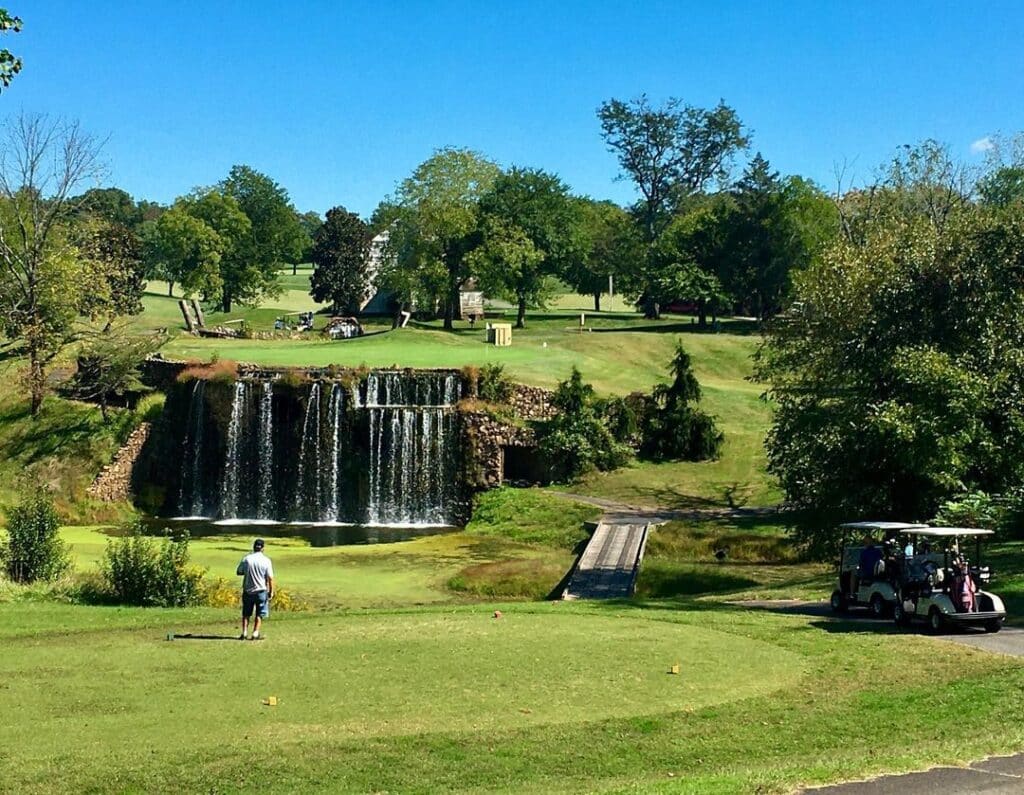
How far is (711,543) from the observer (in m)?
39.4

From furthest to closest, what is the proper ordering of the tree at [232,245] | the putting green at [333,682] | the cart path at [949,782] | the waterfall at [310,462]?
the tree at [232,245], the waterfall at [310,462], the putting green at [333,682], the cart path at [949,782]

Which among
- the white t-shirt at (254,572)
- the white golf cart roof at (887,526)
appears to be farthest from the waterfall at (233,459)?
the white t-shirt at (254,572)

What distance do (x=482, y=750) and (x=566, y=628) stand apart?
330 inches

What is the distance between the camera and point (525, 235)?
8650 centimetres

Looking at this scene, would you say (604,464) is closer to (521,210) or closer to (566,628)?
(566,628)

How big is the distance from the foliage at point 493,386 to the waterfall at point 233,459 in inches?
448

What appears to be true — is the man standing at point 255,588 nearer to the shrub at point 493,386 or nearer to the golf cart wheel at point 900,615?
the golf cart wheel at point 900,615

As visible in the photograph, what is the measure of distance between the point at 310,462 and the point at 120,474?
9.44 m

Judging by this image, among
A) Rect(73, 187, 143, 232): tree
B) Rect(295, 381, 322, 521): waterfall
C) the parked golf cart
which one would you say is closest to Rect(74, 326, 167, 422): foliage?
Rect(295, 381, 322, 521): waterfall

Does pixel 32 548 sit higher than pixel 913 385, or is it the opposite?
pixel 913 385

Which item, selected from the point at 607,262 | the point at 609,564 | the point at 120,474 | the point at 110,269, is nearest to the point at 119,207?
the point at 607,262

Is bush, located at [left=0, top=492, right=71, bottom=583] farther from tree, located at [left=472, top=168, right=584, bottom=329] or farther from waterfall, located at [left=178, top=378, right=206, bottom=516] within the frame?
tree, located at [left=472, top=168, right=584, bottom=329]

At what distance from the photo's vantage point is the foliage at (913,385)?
97.9 ft

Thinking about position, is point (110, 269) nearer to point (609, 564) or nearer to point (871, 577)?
Result: point (609, 564)
